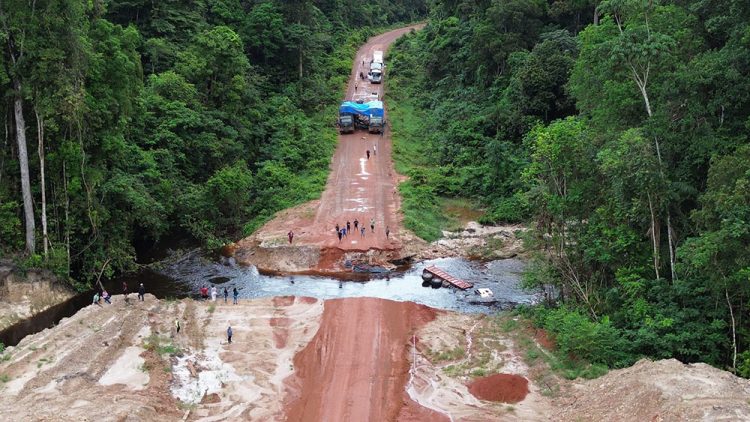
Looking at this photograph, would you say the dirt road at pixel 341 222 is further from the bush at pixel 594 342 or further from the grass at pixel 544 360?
the bush at pixel 594 342

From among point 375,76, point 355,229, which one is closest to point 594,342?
point 355,229

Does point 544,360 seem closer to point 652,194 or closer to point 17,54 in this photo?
point 652,194

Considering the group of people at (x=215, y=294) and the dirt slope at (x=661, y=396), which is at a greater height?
the group of people at (x=215, y=294)

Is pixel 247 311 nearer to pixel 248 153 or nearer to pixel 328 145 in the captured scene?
pixel 248 153

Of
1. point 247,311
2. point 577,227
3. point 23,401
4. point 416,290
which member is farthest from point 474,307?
point 23,401

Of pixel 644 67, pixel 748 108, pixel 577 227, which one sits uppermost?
pixel 644 67

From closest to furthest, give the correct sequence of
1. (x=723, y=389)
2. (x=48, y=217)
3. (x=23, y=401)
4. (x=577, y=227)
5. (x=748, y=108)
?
1. (x=723, y=389)
2. (x=23, y=401)
3. (x=748, y=108)
4. (x=577, y=227)
5. (x=48, y=217)

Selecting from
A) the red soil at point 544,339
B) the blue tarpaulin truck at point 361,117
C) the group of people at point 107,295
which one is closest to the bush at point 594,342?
the red soil at point 544,339

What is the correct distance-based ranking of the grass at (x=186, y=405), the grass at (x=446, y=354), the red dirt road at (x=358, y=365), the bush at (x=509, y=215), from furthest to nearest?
the bush at (x=509, y=215) < the grass at (x=446, y=354) < the red dirt road at (x=358, y=365) < the grass at (x=186, y=405)
